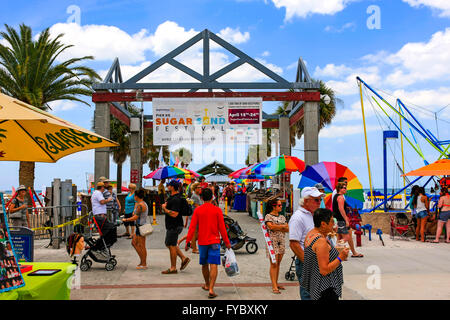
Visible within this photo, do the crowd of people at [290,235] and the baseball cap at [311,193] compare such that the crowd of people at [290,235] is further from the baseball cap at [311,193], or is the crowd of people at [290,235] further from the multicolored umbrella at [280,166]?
the multicolored umbrella at [280,166]

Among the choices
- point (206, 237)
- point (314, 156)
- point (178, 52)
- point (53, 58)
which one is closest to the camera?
point (206, 237)

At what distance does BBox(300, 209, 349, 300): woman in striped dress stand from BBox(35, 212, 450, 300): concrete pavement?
8.33ft

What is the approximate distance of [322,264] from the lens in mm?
3922

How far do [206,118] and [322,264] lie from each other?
16181mm

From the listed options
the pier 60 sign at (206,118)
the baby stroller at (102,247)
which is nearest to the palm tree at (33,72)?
the pier 60 sign at (206,118)

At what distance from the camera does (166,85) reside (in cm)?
1964

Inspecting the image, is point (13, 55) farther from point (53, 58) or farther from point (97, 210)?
point (97, 210)

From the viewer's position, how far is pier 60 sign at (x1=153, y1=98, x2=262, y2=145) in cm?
1966

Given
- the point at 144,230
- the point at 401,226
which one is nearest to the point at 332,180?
the point at 401,226

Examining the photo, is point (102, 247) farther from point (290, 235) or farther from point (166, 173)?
point (166, 173)
